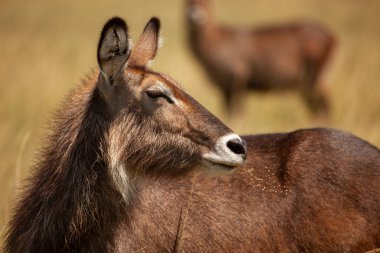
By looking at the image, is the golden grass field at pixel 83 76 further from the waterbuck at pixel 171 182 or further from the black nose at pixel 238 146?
the black nose at pixel 238 146

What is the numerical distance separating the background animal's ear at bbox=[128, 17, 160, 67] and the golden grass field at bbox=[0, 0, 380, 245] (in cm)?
64

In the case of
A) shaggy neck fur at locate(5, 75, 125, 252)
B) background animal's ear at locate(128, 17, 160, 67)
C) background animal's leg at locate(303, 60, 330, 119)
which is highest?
background animal's ear at locate(128, 17, 160, 67)

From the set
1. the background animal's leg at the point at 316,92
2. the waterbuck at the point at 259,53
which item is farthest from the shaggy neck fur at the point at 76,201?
the waterbuck at the point at 259,53

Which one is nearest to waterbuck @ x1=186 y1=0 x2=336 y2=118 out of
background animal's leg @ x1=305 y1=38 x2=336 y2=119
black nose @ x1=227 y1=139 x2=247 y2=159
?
background animal's leg @ x1=305 y1=38 x2=336 y2=119

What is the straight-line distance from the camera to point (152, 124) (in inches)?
149

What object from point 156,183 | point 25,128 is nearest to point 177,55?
point 25,128

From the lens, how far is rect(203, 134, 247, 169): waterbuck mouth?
3.62m

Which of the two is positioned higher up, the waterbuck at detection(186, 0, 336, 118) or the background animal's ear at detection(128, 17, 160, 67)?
the background animal's ear at detection(128, 17, 160, 67)

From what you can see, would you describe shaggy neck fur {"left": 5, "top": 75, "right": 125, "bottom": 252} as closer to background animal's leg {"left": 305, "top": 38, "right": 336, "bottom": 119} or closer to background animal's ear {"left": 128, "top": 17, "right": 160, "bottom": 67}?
background animal's ear {"left": 128, "top": 17, "right": 160, "bottom": 67}

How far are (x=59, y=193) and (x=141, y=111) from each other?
609 millimetres

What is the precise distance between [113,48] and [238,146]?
32.1 inches

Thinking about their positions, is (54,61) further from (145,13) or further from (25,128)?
(145,13)

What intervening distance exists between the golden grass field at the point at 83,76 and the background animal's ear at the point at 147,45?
0.64 metres

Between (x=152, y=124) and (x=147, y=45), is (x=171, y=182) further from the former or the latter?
(x=147, y=45)
